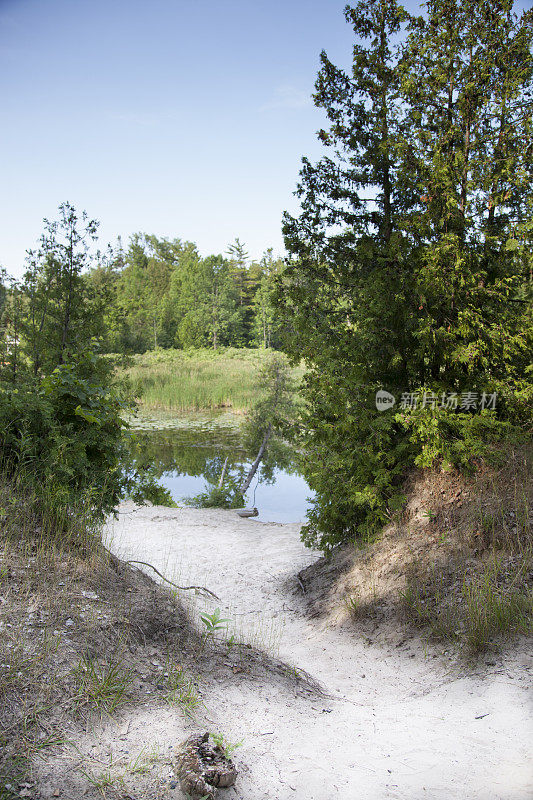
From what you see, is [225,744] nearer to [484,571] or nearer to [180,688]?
[180,688]

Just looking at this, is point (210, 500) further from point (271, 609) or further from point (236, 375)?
point (236, 375)

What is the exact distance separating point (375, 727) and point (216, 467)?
12.9 metres

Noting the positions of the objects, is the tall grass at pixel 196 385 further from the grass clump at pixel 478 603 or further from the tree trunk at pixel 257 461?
the grass clump at pixel 478 603

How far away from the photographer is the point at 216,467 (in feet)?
52.1

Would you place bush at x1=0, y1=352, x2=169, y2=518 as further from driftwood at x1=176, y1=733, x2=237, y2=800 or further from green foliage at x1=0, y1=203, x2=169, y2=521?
driftwood at x1=176, y1=733, x2=237, y2=800

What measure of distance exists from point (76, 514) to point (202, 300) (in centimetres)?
5062

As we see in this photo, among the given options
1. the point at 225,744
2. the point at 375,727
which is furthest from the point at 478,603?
the point at 225,744

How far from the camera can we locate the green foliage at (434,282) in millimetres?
5891

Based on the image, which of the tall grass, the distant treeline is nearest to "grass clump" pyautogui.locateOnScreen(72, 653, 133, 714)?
the tall grass

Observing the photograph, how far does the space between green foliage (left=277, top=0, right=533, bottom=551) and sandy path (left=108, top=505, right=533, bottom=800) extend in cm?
201

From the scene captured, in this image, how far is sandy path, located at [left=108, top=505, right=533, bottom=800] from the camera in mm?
2492

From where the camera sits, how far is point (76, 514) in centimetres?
475

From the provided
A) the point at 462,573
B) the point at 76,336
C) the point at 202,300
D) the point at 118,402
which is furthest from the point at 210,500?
the point at 202,300

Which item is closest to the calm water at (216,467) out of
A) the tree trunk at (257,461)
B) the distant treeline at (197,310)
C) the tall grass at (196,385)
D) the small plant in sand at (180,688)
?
the tree trunk at (257,461)
